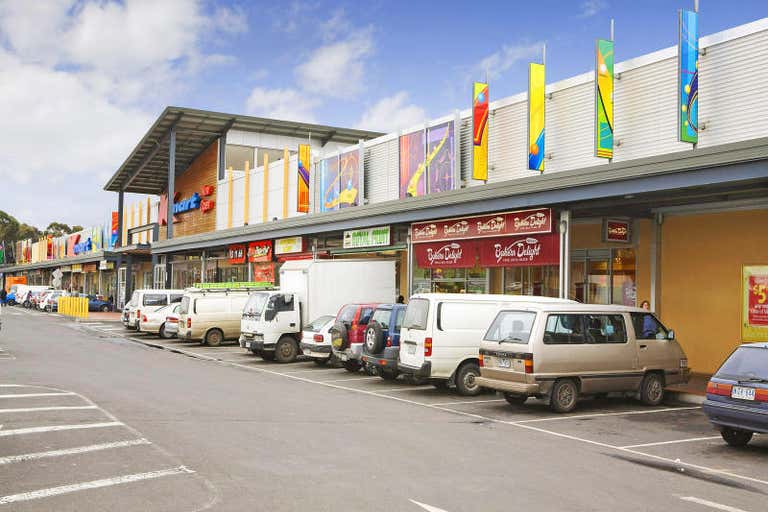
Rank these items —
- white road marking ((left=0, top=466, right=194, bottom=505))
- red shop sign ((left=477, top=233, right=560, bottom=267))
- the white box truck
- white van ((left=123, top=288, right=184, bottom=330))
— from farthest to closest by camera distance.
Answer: white van ((left=123, top=288, right=184, bottom=330)) < the white box truck < red shop sign ((left=477, top=233, right=560, bottom=267)) < white road marking ((left=0, top=466, right=194, bottom=505))

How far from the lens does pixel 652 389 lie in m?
14.4

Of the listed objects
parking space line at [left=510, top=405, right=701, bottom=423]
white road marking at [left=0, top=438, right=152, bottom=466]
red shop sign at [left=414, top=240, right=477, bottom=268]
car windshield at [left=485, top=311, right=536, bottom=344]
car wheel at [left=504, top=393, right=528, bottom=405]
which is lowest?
parking space line at [left=510, top=405, right=701, bottom=423]

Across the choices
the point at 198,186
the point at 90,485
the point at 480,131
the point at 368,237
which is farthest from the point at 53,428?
the point at 198,186

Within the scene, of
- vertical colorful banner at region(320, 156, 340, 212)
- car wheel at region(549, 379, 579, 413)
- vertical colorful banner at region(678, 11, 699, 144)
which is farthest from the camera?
vertical colorful banner at region(320, 156, 340, 212)

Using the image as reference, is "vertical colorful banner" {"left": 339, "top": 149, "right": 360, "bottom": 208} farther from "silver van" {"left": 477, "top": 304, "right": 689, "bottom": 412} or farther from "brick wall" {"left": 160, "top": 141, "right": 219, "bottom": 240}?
"silver van" {"left": 477, "top": 304, "right": 689, "bottom": 412}

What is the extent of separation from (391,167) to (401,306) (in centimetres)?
1332

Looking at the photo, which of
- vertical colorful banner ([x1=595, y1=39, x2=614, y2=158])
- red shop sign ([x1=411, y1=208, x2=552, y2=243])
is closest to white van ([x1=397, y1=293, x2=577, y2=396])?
red shop sign ([x1=411, y1=208, x2=552, y2=243])

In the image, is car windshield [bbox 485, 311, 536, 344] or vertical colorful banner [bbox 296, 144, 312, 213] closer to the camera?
car windshield [bbox 485, 311, 536, 344]

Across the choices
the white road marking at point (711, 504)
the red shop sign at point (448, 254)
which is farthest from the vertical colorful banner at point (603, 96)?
the white road marking at point (711, 504)

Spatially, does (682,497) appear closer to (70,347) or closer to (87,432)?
(87,432)

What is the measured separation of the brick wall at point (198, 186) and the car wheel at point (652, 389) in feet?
120

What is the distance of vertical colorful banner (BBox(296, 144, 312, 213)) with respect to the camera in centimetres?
3581

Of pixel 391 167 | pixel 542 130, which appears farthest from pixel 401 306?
pixel 391 167

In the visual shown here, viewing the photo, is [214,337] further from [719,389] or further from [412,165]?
[719,389]
